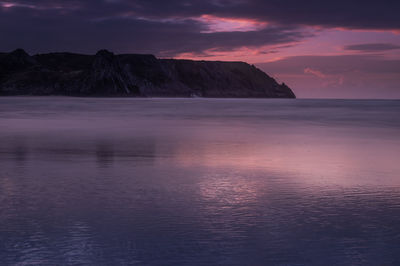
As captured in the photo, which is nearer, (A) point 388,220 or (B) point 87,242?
(B) point 87,242

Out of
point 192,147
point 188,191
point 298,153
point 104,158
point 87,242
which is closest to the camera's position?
point 87,242

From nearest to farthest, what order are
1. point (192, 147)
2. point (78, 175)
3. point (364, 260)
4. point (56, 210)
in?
1. point (364, 260)
2. point (56, 210)
3. point (78, 175)
4. point (192, 147)

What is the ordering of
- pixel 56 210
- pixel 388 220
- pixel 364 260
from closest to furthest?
1. pixel 364 260
2. pixel 388 220
3. pixel 56 210

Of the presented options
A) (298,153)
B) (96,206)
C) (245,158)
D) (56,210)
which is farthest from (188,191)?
(298,153)

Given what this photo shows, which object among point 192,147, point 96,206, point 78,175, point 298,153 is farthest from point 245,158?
point 96,206

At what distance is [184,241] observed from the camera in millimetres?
Answer: 7691

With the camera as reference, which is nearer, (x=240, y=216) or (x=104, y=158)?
(x=240, y=216)

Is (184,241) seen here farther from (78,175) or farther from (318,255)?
(78,175)

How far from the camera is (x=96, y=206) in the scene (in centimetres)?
1004

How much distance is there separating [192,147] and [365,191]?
11224mm

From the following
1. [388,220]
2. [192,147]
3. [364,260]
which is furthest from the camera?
[192,147]

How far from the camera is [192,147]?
22.2 metres

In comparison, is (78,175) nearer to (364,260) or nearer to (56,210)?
(56,210)

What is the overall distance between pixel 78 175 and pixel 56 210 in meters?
4.29
